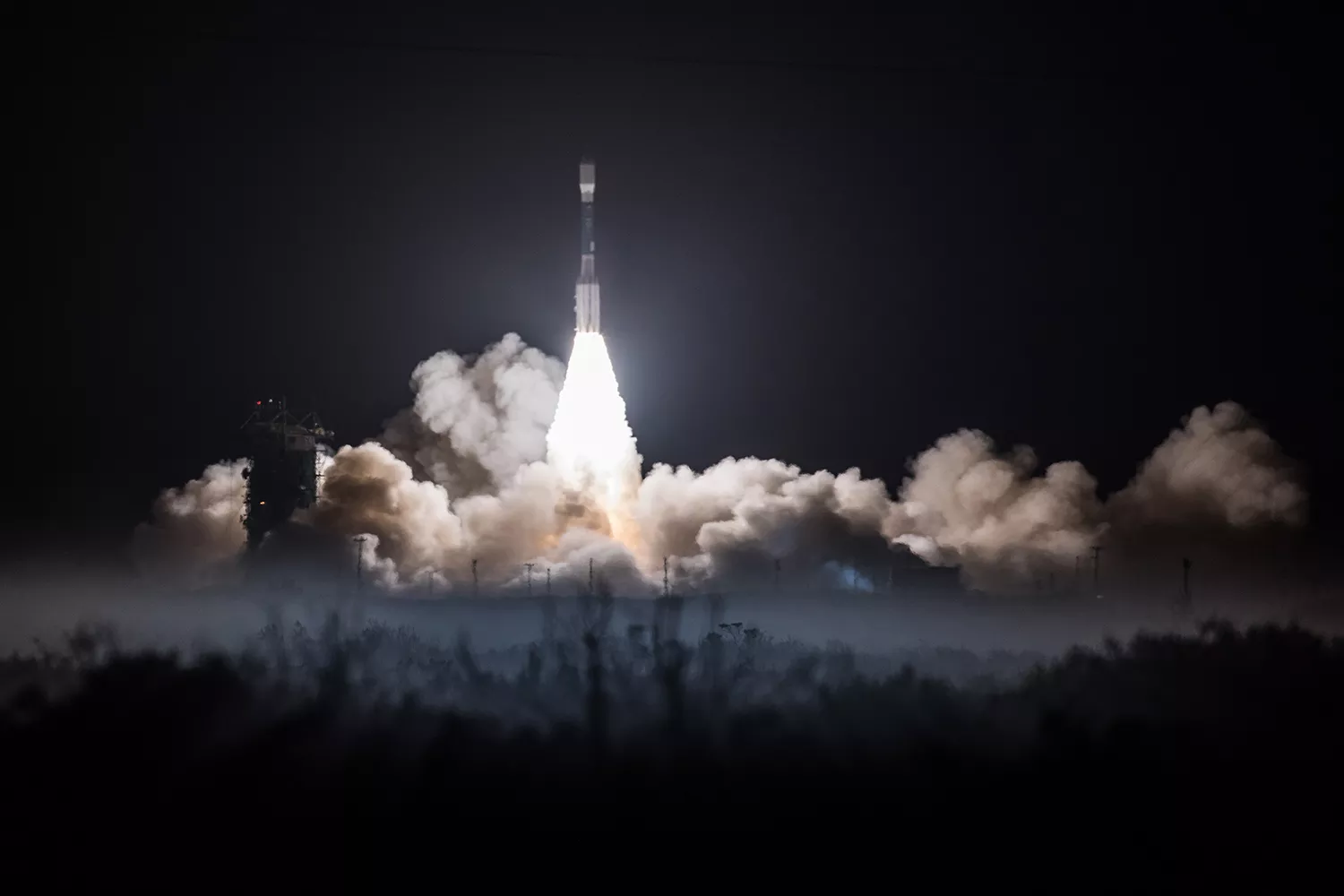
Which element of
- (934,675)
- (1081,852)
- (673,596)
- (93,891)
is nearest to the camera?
(93,891)

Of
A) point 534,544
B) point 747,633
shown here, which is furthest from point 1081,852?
point 534,544

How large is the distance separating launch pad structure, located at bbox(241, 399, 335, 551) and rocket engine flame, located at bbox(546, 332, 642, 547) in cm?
983

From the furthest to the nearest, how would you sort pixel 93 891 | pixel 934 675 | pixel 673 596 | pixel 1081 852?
pixel 673 596 < pixel 934 675 < pixel 1081 852 < pixel 93 891

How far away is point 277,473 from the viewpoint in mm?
88250

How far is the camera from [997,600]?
263 ft

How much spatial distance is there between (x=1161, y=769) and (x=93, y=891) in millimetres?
27777

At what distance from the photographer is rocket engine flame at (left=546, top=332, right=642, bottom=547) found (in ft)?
273

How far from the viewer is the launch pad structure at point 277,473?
8775 centimetres

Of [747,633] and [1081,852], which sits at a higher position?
[747,633]

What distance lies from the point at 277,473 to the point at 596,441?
39.6 ft

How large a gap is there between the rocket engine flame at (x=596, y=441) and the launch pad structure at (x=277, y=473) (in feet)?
32.3

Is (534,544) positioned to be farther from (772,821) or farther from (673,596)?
(772,821)

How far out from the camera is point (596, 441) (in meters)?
84.5

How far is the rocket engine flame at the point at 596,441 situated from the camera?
83.1 m
